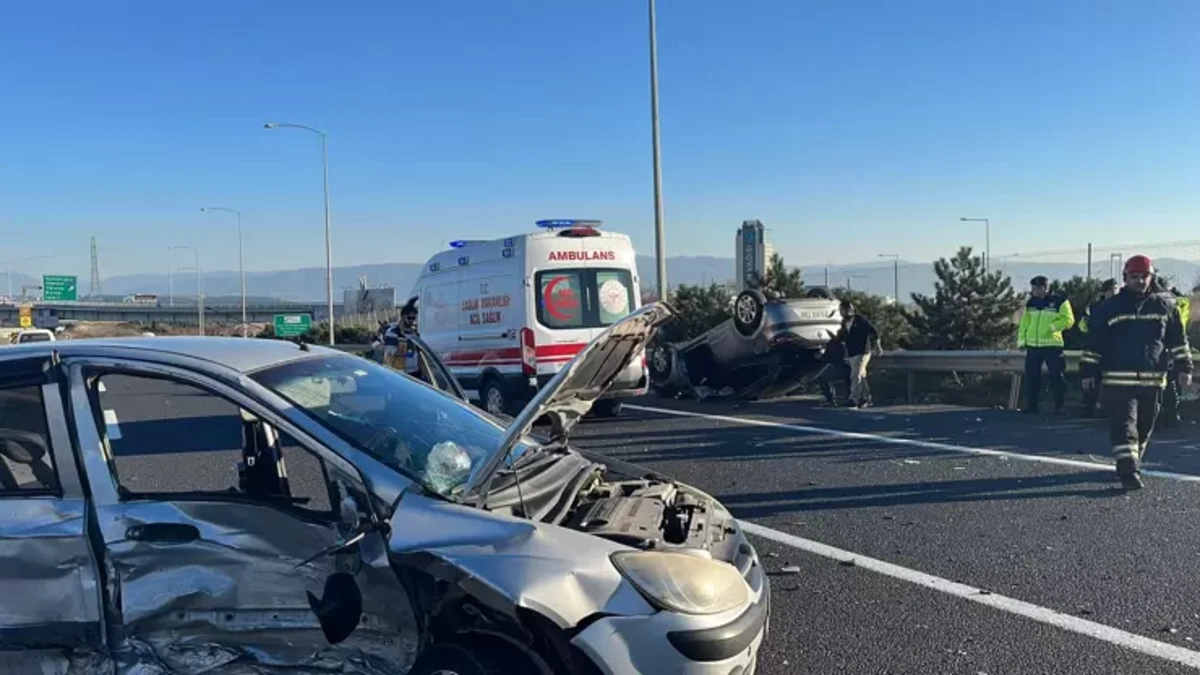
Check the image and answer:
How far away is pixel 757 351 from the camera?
44.0 ft

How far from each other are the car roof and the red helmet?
630 cm

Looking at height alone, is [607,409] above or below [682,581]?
below

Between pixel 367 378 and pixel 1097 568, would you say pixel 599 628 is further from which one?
pixel 1097 568

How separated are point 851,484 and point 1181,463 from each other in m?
3.01

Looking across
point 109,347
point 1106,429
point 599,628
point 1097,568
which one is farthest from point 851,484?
point 109,347

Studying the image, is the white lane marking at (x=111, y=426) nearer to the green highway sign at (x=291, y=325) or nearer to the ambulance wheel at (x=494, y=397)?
the ambulance wheel at (x=494, y=397)

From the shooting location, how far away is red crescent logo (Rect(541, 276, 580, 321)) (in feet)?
39.1

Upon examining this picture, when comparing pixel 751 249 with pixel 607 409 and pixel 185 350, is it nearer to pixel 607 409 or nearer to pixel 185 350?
pixel 607 409

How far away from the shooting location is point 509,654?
2869mm

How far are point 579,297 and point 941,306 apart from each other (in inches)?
542

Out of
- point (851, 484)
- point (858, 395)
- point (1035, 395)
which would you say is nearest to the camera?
point (851, 484)

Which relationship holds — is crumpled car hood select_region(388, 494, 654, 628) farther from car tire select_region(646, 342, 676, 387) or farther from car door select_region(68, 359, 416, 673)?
car tire select_region(646, 342, 676, 387)

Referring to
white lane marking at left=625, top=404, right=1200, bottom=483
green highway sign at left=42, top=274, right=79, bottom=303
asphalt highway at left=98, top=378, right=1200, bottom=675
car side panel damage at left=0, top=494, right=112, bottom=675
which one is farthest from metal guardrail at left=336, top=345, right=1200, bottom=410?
green highway sign at left=42, top=274, right=79, bottom=303

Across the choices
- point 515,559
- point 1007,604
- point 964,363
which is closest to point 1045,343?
point 964,363
